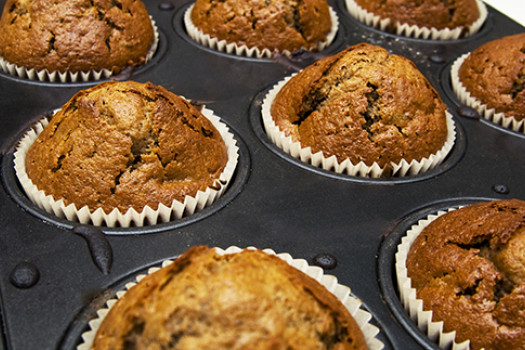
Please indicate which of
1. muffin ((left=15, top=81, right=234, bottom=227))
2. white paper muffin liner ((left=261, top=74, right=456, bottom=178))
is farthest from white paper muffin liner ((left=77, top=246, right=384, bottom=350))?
white paper muffin liner ((left=261, top=74, right=456, bottom=178))

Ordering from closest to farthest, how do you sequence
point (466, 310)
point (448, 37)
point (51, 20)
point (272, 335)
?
point (272, 335) → point (466, 310) → point (51, 20) → point (448, 37)

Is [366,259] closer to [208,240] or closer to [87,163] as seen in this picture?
[208,240]

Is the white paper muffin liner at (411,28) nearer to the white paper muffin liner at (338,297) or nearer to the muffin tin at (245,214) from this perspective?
the muffin tin at (245,214)

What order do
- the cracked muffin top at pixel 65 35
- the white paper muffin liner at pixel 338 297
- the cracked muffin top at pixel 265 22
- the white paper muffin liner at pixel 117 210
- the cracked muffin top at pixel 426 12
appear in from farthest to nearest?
the cracked muffin top at pixel 426 12
the cracked muffin top at pixel 265 22
the cracked muffin top at pixel 65 35
the white paper muffin liner at pixel 117 210
the white paper muffin liner at pixel 338 297

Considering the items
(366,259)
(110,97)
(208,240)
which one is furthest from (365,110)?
(110,97)

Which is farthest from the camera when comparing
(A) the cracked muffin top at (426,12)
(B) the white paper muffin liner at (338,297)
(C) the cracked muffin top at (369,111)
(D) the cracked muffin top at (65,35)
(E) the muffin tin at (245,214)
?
(A) the cracked muffin top at (426,12)

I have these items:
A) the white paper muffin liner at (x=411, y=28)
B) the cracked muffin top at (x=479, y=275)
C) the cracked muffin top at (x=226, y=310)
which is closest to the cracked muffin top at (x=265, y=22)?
the white paper muffin liner at (x=411, y=28)
